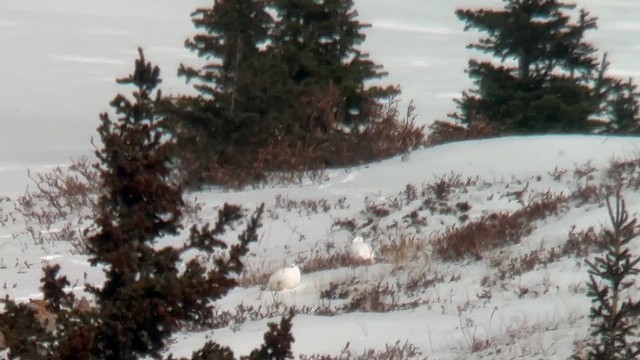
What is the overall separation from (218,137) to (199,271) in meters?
11.7

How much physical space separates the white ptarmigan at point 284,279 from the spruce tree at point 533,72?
31.4 ft

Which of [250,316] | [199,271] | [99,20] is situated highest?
[99,20]

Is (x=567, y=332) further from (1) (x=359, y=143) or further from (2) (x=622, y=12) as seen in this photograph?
(2) (x=622, y=12)

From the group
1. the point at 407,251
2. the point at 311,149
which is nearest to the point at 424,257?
the point at 407,251

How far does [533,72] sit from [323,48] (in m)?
4.35

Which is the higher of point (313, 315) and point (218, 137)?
point (218, 137)

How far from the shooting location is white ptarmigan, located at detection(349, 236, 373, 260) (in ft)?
34.0

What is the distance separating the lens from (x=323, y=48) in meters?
17.3

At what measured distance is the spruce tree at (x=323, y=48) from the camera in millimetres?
16875

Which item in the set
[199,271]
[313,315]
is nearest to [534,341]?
[313,315]

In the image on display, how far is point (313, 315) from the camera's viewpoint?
8.49m

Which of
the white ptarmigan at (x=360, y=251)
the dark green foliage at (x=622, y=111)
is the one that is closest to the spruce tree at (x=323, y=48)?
the white ptarmigan at (x=360, y=251)

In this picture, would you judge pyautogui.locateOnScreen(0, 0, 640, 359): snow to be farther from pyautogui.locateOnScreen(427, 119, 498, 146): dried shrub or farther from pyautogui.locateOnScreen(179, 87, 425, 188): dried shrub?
pyautogui.locateOnScreen(427, 119, 498, 146): dried shrub

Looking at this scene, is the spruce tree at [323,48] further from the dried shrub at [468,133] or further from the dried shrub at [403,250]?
the dried shrub at [403,250]
